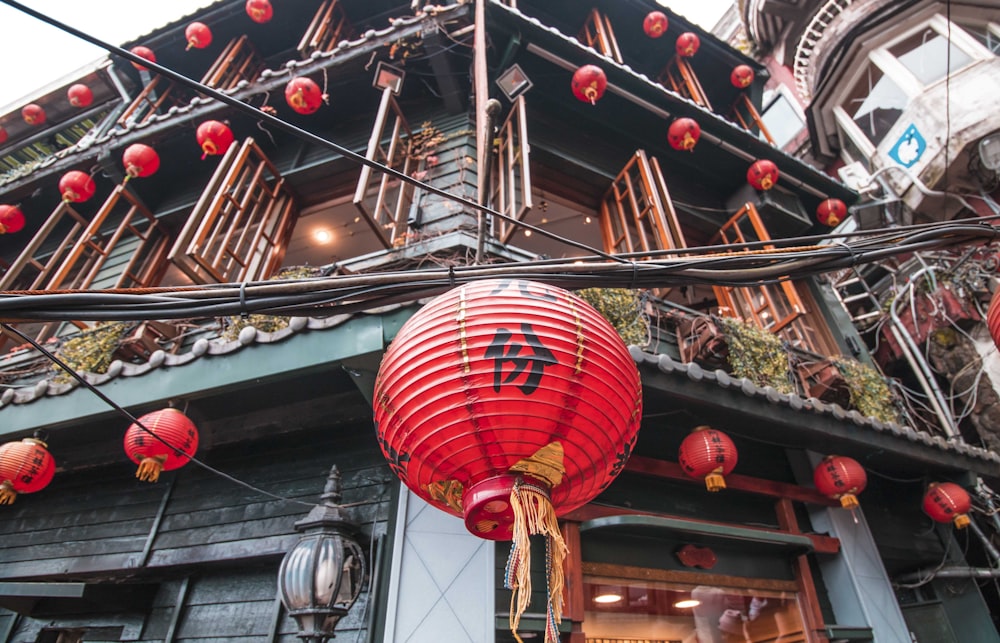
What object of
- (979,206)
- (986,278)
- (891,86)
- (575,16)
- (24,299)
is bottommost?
(24,299)

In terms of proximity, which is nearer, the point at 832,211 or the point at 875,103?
the point at 832,211

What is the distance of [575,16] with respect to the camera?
34.5 ft

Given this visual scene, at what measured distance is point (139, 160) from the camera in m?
7.36

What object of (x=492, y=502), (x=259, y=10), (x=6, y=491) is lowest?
(x=492, y=502)

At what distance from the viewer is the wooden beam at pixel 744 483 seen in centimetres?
505

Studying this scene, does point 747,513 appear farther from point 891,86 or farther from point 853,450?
point 891,86

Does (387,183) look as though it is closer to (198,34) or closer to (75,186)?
(75,186)

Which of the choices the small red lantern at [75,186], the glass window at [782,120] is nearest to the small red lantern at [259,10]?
the small red lantern at [75,186]

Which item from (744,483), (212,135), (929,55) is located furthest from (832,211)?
(212,135)

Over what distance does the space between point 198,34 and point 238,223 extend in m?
5.58

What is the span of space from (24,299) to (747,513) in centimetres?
618

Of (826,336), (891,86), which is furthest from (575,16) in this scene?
(891,86)

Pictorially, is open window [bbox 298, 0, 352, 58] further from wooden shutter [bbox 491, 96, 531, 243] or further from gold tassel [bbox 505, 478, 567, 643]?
gold tassel [bbox 505, 478, 567, 643]

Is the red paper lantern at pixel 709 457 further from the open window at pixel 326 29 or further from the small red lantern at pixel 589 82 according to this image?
the open window at pixel 326 29
